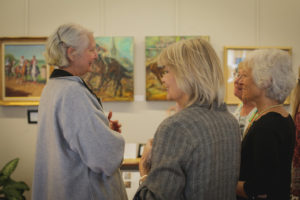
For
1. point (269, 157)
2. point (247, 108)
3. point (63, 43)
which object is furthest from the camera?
point (247, 108)

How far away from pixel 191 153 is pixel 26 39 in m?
3.31

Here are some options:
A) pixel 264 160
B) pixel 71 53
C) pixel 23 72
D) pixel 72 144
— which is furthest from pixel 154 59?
pixel 264 160

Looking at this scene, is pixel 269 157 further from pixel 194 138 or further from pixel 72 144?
pixel 72 144

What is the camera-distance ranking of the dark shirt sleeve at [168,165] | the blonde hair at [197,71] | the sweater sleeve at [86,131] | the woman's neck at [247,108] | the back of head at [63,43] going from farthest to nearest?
the woman's neck at [247,108] → the back of head at [63,43] → the sweater sleeve at [86,131] → the blonde hair at [197,71] → the dark shirt sleeve at [168,165]

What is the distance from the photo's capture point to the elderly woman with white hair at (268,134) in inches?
57.0

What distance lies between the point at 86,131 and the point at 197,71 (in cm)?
73

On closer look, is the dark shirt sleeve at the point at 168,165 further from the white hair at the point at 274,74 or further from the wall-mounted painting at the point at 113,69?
the wall-mounted painting at the point at 113,69

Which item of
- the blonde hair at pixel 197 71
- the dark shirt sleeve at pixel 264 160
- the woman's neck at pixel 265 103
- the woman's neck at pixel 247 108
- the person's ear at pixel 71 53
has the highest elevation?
the person's ear at pixel 71 53

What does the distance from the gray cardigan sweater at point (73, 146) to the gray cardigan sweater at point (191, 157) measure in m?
0.51

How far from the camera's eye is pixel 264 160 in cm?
144

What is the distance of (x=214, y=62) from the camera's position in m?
1.22

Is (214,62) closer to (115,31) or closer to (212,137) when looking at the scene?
(212,137)

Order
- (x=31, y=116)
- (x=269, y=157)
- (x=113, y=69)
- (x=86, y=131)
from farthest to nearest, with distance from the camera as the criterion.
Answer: (x=31, y=116) < (x=113, y=69) < (x=86, y=131) < (x=269, y=157)

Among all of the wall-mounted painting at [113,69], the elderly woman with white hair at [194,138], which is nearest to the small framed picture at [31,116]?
the wall-mounted painting at [113,69]
